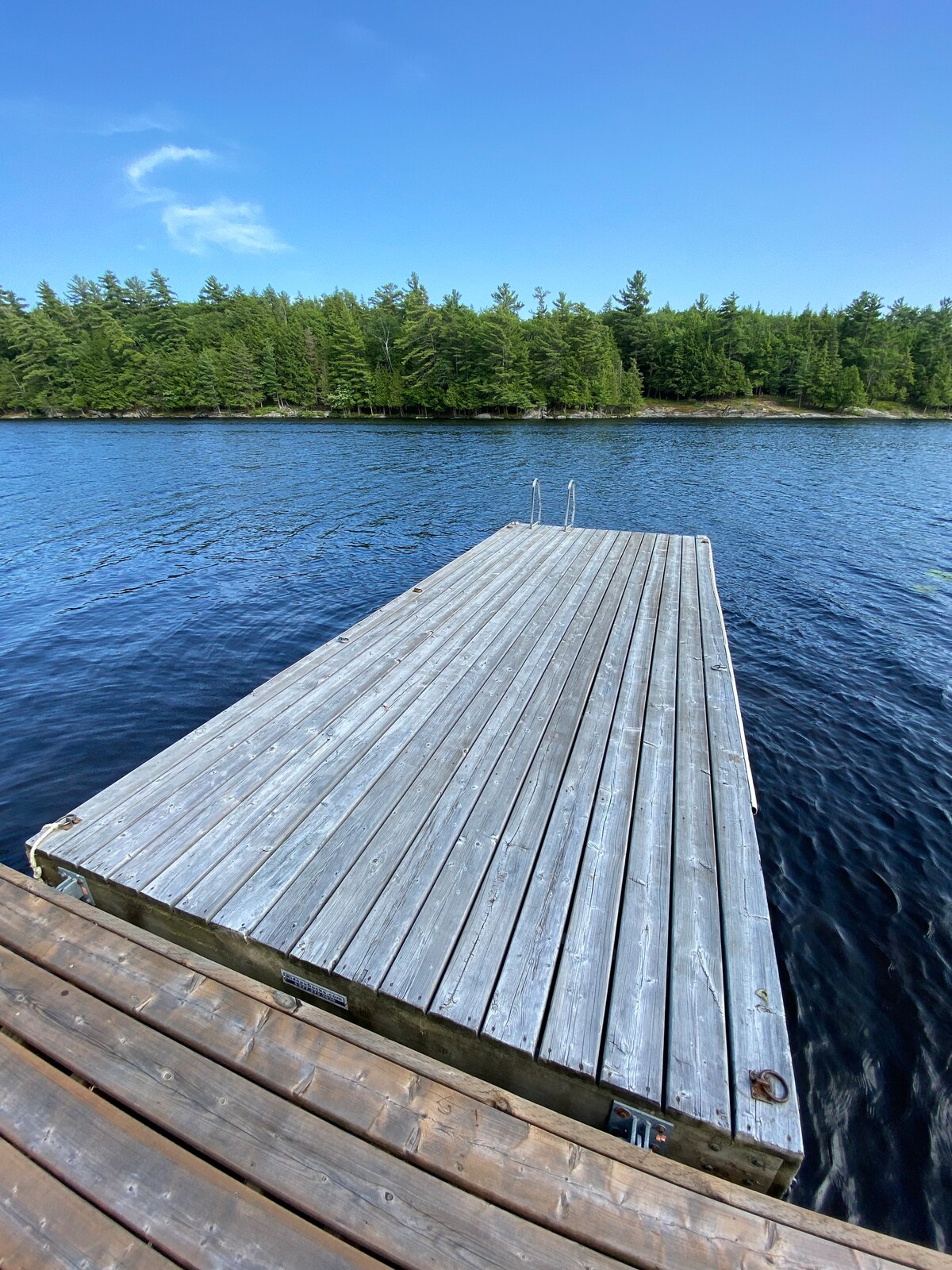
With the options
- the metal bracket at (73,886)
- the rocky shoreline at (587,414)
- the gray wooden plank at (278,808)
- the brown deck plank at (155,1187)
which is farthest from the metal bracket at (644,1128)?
the rocky shoreline at (587,414)

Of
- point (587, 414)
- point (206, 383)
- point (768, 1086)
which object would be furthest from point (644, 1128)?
point (206, 383)

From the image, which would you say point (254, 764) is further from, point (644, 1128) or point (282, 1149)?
point (644, 1128)

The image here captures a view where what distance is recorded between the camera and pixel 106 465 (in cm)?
2133

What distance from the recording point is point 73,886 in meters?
2.50

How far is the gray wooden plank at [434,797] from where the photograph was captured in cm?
212

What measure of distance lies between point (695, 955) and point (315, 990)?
1.47m

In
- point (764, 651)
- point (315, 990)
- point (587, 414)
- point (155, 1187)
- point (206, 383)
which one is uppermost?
point (206, 383)

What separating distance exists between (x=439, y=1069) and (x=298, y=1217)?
18.1 inches

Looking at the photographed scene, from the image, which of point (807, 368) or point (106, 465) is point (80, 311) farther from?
point (807, 368)

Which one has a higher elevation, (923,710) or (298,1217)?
(298,1217)

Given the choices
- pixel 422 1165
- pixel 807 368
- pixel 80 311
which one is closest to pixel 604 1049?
pixel 422 1165

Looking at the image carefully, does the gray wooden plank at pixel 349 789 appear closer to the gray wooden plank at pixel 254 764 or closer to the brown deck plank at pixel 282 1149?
the gray wooden plank at pixel 254 764

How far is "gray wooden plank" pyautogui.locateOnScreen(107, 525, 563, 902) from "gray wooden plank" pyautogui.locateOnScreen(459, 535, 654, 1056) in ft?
4.30

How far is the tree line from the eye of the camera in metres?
45.7
